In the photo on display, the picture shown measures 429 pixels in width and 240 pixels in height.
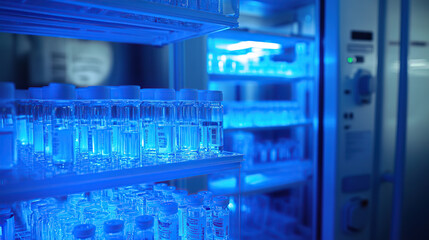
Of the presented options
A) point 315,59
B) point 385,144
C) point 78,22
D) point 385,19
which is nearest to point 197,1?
point 78,22

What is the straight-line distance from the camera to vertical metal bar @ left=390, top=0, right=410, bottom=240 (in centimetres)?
211

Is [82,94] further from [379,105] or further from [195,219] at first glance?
[379,105]

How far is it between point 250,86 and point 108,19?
224 centimetres

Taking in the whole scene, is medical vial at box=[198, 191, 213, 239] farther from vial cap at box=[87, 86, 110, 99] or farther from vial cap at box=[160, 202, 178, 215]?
vial cap at box=[87, 86, 110, 99]

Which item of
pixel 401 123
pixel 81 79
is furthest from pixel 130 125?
pixel 401 123

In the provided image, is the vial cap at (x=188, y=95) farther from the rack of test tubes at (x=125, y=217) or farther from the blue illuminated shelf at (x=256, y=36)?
the blue illuminated shelf at (x=256, y=36)

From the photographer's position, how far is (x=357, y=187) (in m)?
2.47

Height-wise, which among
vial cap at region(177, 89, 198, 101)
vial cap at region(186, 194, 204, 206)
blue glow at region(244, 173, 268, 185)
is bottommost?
blue glow at region(244, 173, 268, 185)

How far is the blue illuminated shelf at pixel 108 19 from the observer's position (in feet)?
3.53

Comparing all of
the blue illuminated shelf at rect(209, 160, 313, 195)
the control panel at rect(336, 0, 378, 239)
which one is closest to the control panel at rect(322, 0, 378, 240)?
the control panel at rect(336, 0, 378, 239)

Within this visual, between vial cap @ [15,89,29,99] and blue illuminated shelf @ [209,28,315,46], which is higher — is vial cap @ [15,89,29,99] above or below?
below

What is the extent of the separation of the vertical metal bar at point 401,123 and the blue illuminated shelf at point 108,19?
1.41 m

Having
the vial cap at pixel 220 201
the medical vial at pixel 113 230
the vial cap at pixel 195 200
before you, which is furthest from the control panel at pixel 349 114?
the medical vial at pixel 113 230

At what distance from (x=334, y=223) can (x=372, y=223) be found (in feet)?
1.29
